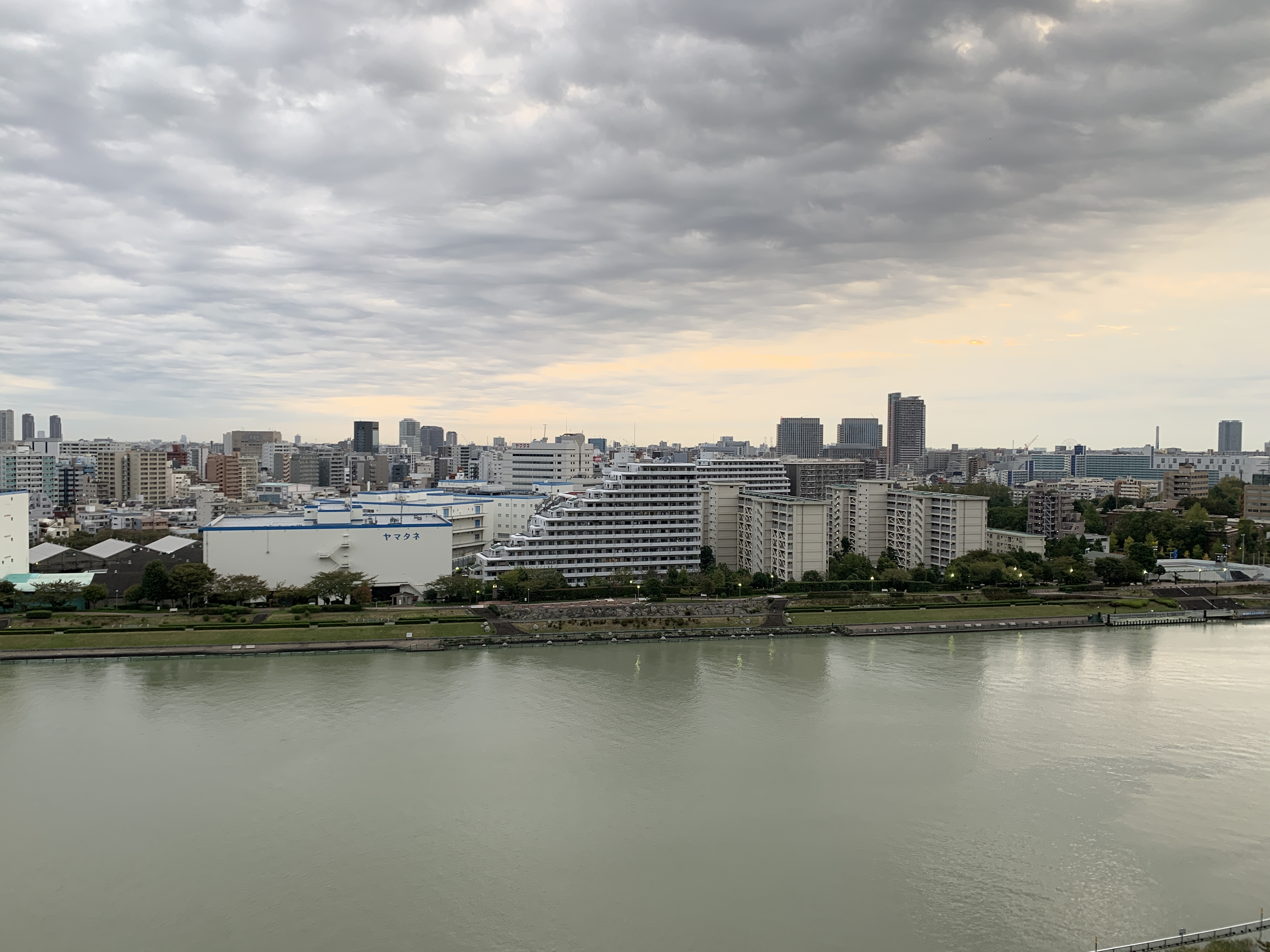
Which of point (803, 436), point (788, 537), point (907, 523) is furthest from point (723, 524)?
point (803, 436)

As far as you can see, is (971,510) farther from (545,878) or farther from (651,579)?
(545,878)

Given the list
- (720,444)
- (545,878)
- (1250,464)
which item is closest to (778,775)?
(545,878)

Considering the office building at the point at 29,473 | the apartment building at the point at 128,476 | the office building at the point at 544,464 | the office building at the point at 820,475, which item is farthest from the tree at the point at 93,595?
the apartment building at the point at 128,476

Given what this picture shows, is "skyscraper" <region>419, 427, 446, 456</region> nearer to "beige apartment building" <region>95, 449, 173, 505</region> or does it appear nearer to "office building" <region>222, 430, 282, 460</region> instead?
"office building" <region>222, 430, 282, 460</region>

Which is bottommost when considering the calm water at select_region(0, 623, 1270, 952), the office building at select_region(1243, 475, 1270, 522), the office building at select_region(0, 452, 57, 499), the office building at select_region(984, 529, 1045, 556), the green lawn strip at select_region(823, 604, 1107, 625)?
the calm water at select_region(0, 623, 1270, 952)

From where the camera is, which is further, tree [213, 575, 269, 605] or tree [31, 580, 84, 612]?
tree [213, 575, 269, 605]

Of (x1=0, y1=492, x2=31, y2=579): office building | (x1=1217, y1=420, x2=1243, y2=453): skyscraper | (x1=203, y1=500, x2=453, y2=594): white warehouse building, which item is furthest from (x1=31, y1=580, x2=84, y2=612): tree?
(x1=1217, y1=420, x2=1243, y2=453): skyscraper

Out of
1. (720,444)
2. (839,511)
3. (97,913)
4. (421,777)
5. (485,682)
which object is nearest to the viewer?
(97,913)
